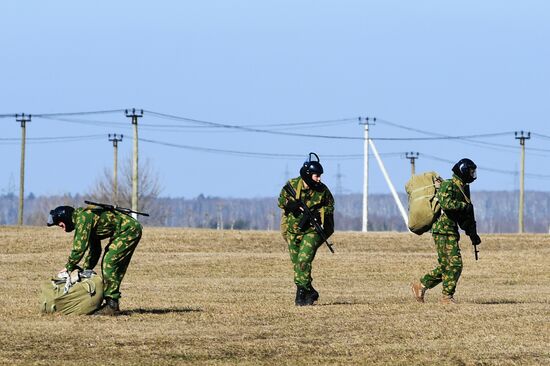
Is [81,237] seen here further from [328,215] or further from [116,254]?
[328,215]

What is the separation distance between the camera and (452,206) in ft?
67.9

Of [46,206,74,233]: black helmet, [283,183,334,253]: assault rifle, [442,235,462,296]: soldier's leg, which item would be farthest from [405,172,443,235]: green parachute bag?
[46,206,74,233]: black helmet

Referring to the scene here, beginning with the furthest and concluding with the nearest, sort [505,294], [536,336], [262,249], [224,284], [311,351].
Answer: [262,249], [224,284], [505,294], [536,336], [311,351]

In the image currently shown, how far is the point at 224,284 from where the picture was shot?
29.8 m

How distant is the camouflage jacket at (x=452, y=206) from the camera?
20.7 metres

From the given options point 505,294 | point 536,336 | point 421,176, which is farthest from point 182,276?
point 536,336

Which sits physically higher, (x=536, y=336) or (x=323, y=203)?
(x=323, y=203)

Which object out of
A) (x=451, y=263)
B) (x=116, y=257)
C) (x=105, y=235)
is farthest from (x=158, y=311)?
(x=451, y=263)

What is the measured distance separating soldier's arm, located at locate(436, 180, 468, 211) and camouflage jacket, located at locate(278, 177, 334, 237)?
1.52 meters

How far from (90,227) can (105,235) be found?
0.47 meters

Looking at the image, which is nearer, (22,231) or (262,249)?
(262,249)

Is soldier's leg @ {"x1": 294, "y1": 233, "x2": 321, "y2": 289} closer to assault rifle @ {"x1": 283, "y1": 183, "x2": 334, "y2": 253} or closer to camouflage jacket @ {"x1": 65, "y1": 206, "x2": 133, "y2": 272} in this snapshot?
assault rifle @ {"x1": 283, "y1": 183, "x2": 334, "y2": 253}

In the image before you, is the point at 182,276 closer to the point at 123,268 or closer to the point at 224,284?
the point at 224,284

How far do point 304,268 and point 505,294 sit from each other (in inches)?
280
